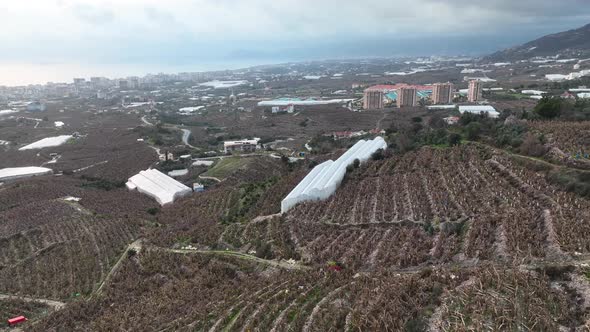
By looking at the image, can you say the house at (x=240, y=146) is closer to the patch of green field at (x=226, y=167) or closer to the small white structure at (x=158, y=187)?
the patch of green field at (x=226, y=167)

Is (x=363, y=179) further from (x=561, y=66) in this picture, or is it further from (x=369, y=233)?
(x=561, y=66)

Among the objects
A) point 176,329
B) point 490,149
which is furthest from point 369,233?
point 490,149

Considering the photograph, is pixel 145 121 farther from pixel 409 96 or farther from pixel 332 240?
pixel 332 240

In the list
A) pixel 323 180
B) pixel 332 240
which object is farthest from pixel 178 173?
pixel 332 240

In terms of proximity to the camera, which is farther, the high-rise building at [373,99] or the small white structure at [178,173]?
the high-rise building at [373,99]

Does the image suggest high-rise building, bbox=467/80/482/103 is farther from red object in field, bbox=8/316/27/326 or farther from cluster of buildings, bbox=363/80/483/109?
red object in field, bbox=8/316/27/326

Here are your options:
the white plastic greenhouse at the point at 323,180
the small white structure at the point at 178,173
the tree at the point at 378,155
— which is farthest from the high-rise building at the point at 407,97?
the tree at the point at 378,155

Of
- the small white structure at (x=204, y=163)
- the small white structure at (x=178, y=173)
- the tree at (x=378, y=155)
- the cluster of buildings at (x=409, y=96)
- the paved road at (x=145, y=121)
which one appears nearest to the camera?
the tree at (x=378, y=155)
